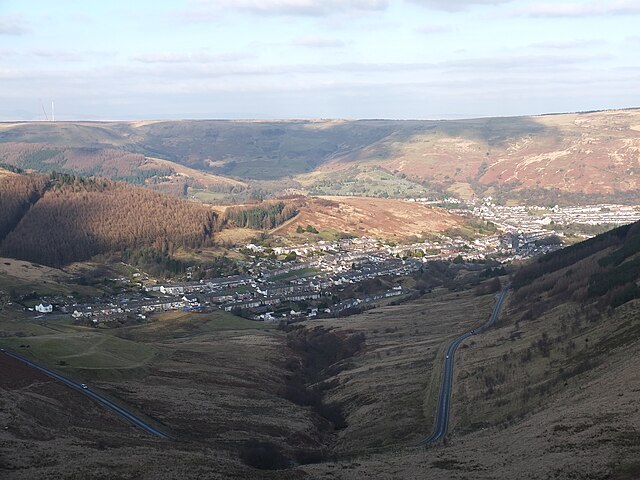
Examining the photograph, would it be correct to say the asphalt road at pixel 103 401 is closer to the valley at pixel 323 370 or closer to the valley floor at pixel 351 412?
the valley at pixel 323 370

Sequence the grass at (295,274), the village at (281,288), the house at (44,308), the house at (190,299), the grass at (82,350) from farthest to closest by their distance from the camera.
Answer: the grass at (295,274)
the house at (190,299)
the village at (281,288)
the house at (44,308)
the grass at (82,350)

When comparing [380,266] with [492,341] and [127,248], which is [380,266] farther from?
[492,341]

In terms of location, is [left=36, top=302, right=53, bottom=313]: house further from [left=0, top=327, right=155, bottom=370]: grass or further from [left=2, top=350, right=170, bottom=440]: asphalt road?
[left=2, top=350, right=170, bottom=440]: asphalt road

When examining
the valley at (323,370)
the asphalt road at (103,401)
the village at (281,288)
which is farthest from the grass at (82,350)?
the village at (281,288)

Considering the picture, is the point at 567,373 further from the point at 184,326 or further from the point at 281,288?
the point at 281,288

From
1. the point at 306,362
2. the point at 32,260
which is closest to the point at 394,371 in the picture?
the point at 306,362
